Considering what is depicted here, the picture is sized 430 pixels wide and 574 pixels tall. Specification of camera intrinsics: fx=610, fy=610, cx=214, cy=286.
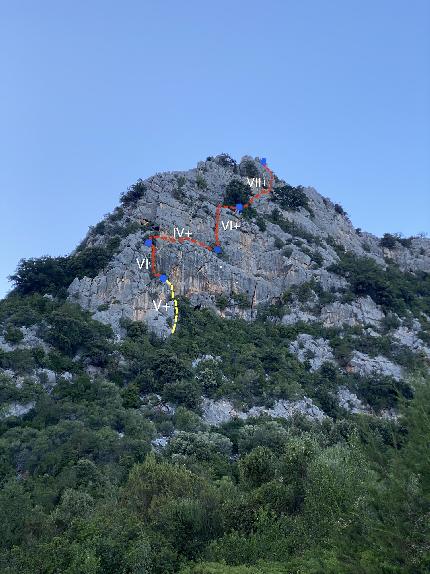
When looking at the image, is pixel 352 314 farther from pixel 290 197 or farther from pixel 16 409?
pixel 16 409

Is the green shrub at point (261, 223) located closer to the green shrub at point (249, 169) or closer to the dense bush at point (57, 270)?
the green shrub at point (249, 169)

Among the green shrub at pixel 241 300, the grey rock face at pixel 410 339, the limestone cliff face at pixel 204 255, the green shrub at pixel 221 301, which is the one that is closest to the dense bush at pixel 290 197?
the limestone cliff face at pixel 204 255

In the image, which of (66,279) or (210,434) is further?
(66,279)

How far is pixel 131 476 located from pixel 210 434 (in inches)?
637

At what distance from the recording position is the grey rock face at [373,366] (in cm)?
7094

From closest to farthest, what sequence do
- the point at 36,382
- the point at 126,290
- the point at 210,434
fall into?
the point at 210,434
the point at 36,382
the point at 126,290

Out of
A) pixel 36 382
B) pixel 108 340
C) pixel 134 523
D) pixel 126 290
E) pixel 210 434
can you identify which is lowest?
pixel 134 523

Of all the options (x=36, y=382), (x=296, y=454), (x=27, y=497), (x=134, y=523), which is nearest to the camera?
(x=134, y=523)

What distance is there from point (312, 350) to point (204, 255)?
18728 millimetres

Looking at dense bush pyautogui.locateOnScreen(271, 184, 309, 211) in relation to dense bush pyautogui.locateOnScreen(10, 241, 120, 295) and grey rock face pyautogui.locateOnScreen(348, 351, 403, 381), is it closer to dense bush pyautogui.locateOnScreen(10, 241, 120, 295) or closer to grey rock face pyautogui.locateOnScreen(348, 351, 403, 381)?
dense bush pyautogui.locateOnScreen(10, 241, 120, 295)

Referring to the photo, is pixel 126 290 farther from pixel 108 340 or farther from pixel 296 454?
pixel 296 454

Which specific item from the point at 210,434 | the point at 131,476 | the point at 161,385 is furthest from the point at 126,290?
the point at 131,476

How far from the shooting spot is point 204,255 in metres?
79.6

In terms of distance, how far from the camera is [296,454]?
32594mm
